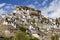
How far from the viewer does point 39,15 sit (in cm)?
18012

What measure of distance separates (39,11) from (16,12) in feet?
68.4

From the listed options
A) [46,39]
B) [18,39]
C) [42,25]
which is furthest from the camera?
[42,25]

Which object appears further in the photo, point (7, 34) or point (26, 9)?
point (26, 9)

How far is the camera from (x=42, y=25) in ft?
493

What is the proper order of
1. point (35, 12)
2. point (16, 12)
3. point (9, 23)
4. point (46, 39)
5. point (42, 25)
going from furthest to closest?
point (35, 12)
point (16, 12)
point (42, 25)
point (9, 23)
point (46, 39)

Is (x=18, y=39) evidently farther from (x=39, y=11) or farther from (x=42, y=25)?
(x=39, y=11)

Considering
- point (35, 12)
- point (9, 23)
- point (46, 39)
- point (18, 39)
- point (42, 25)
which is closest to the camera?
point (18, 39)

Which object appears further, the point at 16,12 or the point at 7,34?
the point at 16,12

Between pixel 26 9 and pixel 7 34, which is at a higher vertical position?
pixel 26 9

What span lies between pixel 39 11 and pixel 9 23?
54.3 meters

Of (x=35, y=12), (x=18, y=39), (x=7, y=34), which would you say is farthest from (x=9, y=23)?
(x=18, y=39)

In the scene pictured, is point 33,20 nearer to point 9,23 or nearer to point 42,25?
point 42,25

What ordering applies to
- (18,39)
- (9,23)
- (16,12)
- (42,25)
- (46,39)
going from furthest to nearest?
(16,12)
(42,25)
(9,23)
(46,39)
(18,39)

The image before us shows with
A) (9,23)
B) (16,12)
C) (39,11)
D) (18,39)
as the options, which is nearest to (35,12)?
(39,11)
